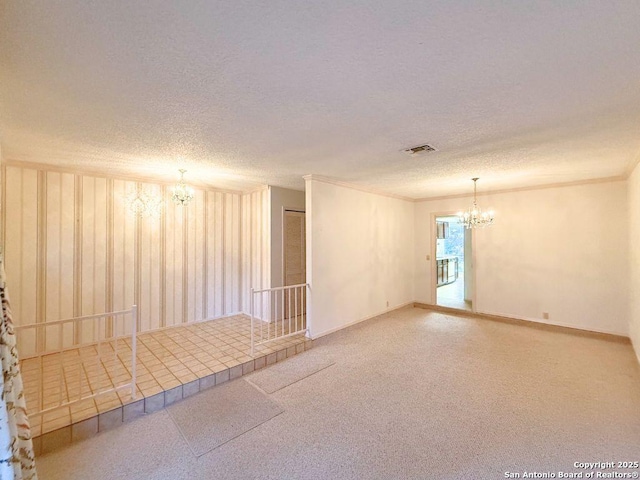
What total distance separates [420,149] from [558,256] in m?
3.72

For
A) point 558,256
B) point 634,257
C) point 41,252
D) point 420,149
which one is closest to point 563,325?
point 558,256

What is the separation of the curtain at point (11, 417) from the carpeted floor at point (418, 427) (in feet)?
2.19

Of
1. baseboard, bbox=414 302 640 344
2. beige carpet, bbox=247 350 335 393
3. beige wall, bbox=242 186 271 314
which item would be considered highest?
beige wall, bbox=242 186 271 314

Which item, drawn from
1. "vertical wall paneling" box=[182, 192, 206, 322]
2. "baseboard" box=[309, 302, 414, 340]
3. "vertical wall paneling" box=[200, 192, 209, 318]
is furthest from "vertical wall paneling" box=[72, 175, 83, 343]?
"baseboard" box=[309, 302, 414, 340]

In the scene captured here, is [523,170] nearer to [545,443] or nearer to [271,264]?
[545,443]

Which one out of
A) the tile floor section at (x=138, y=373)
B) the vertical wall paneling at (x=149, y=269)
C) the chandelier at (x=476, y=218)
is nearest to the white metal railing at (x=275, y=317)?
the tile floor section at (x=138, y=373)

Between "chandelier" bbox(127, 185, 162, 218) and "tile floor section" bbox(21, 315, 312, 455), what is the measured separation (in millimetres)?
1897

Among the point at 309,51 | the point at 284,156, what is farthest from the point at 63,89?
the point at 284,156

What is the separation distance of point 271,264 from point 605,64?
14.2ft

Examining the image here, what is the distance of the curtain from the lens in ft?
3.83

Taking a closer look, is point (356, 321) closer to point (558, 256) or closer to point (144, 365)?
point (144, 365)

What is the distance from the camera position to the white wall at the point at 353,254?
407cm

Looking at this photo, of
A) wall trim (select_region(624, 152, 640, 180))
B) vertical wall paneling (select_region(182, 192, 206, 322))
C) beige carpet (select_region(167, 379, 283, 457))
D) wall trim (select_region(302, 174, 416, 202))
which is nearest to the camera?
beige carpet (select_region(167, 379, 283, 457))

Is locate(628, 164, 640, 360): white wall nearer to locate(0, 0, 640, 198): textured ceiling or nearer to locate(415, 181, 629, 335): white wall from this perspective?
locate(415, 181, 629, 335): white wall
